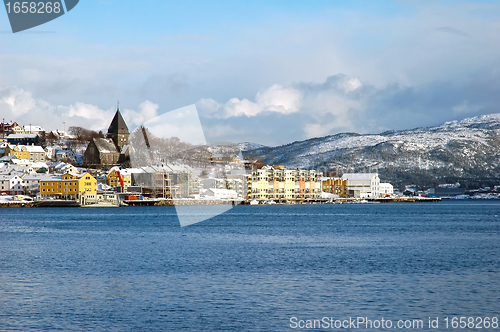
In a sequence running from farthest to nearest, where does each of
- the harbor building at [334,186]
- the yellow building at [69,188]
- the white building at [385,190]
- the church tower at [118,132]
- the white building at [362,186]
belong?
the white building at [385,190], the white building at [362,186], the harbor building at [334,186], the church tower at [118,132], the yellow building at [69,188]

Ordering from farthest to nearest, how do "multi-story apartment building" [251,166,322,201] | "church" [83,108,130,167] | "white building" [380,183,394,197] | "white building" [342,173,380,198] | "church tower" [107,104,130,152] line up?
"white building" [380,183,394,197]
"white building" [342,173,380,198]
"church tower" [107,104,130,152]
"church" [83,108,130,167]
"multi-story apartment building" [251,166,322,201]

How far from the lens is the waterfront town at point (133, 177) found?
88.3 meters

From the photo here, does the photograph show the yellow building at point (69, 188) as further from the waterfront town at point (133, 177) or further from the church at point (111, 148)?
the church at point (111, 148)

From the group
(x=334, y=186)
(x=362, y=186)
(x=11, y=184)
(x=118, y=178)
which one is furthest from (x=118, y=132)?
(x=362, y=186)

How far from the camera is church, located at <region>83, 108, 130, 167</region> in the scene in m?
121

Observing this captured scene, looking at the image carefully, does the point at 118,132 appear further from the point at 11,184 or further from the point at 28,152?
the point at 11,184

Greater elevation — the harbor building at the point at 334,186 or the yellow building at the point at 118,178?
the yellow building at the point at 118,178

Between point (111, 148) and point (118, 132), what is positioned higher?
point (118, 132)

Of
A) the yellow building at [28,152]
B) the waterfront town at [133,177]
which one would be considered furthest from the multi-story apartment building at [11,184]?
the yellow building at [28,152]

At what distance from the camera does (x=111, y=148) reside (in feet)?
403

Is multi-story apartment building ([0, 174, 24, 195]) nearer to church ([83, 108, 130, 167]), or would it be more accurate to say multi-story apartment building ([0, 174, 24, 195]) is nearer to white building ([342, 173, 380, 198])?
church ([83, 108, 130, 167])

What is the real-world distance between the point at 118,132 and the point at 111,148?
4.34m

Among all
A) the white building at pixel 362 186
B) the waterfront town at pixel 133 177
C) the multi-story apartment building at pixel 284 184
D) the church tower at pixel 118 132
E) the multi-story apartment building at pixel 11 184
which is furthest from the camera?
the white building at pixel 362 186

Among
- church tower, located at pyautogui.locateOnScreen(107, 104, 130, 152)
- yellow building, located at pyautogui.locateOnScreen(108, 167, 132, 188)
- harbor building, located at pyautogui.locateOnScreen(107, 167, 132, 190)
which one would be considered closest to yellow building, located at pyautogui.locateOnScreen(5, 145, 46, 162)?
church tower, located at pyautogui.locateOnScreen(107, 104, 130, 152)
